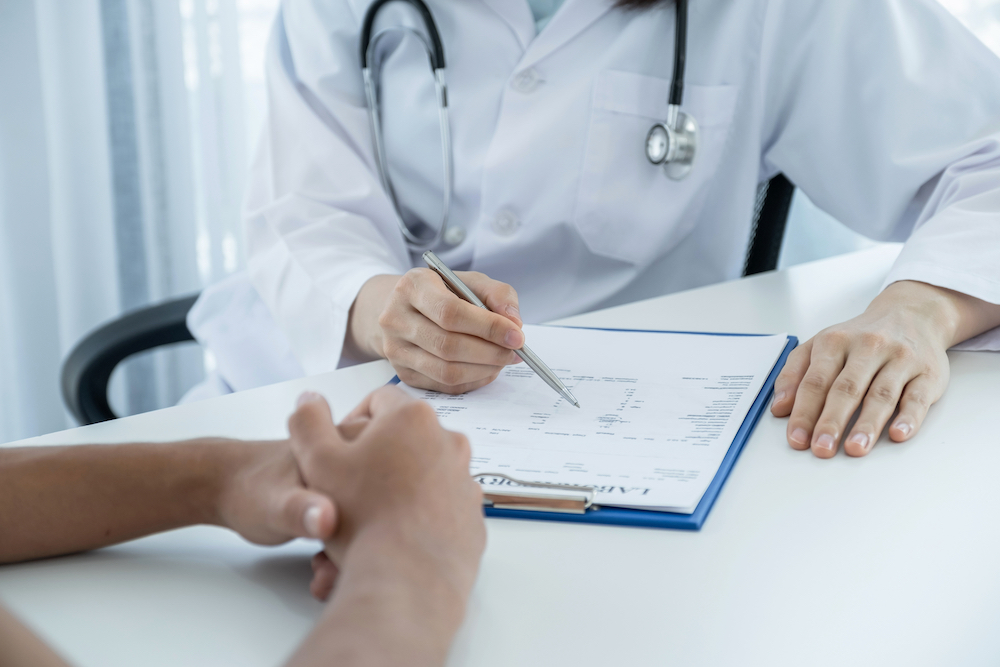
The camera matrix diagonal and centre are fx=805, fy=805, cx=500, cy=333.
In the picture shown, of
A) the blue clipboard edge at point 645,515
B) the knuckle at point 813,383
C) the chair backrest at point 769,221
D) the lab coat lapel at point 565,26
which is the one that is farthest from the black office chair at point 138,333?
the blue clipboard edge at point 645,515

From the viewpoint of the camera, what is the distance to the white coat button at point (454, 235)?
1028 mm

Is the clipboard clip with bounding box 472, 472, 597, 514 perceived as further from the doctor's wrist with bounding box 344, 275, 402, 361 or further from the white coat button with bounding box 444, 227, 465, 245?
the white coat button with bounding box 444, 227, 465, 245

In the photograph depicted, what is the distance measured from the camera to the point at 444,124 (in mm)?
A: 970

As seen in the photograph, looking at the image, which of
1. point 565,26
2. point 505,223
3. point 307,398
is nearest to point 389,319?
point 307,398

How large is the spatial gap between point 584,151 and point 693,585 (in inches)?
26.3

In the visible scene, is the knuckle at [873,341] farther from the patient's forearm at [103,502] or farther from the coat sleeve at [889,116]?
the patient's forearm at [103,502]

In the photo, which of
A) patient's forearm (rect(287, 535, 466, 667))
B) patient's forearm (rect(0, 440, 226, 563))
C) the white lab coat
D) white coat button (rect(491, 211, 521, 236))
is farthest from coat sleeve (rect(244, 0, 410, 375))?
patient's forearm (rect(287, 535, 466, 667))

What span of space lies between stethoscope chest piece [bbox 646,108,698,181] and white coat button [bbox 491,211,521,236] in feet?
0.58

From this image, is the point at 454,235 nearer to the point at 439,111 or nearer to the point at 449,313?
the point at 439,111

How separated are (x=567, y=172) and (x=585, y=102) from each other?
83 mm

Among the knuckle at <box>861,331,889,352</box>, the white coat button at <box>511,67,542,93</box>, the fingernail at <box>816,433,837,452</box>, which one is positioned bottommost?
the fingernail at <box>816,433,837,452</box>

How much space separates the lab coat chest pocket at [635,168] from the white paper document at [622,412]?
269mm

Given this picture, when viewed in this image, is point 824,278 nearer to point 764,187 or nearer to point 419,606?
point 764,187

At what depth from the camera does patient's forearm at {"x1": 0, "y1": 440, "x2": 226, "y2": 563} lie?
0.40m
